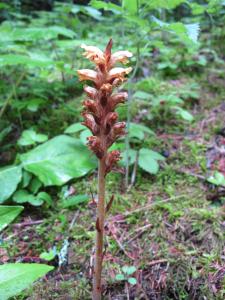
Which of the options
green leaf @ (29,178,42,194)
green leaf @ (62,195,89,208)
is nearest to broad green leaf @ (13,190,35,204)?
green leaf @ (29,178,42,194)

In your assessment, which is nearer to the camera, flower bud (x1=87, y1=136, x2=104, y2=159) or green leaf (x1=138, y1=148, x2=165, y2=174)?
flower bud (x1=87, y1=136, x2=104, y2=159)

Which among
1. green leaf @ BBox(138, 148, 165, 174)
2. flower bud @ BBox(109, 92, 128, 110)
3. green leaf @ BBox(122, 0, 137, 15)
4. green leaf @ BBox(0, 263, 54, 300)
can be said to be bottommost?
green leaf @ BBox(138, 148, 165, 174)

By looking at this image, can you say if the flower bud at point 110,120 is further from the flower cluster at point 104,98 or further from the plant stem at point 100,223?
the plant stem at point 100,223

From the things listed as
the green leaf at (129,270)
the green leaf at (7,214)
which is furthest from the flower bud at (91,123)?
the green leaf at (129,270)

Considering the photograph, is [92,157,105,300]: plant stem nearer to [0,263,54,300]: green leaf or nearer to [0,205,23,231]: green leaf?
[0,263,54,300]: green leaf

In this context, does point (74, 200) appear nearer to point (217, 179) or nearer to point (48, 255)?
point (48, 255)

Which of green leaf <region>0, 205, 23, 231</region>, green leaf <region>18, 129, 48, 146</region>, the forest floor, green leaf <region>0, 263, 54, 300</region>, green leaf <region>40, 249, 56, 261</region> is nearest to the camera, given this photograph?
green leaf <region>0, 263, 54, 300</region>

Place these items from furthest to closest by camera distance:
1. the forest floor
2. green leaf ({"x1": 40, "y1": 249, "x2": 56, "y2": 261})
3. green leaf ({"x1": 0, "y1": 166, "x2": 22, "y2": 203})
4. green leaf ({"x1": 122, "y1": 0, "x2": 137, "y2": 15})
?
green leaf ({"x1": 0, "y1": 166, "x2": 22, "y2": 203}) → green leaf ({"x1": 122, "y1": 0, "x2": 137, "y2": 15}) → green leaf ({"x1": 40, "y1": 249, "x2": 56, "y2": 261}) → the forest floor
